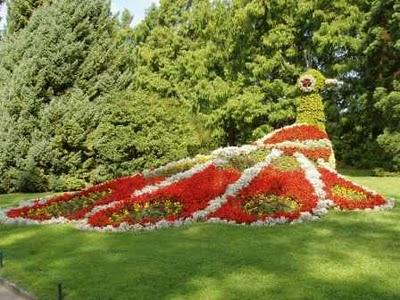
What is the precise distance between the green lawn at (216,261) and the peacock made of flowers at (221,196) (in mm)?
737

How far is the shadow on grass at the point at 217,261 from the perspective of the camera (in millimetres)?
9516

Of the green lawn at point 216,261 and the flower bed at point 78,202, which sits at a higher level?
the flower bed at point 78,202

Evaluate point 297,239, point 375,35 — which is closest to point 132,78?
A: point 375,35

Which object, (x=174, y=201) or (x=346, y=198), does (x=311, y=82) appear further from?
(x=174, y=201)

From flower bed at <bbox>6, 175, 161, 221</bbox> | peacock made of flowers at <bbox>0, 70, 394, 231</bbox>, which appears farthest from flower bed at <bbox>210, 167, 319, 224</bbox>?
flower bed at <bbox>6, 175, 161, 221</bbox>

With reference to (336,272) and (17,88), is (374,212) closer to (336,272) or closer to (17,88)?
(336,272)

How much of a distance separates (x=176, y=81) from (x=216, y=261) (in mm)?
39178

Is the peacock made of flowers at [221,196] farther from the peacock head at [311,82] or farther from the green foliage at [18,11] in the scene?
the green foliage at [18,11]

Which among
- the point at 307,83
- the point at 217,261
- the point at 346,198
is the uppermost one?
the point at 307,83

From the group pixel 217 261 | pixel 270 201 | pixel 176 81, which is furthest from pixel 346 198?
pixel 176 81

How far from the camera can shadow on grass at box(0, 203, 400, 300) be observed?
952 cm

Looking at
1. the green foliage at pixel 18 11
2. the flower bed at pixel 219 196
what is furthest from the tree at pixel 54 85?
the flower bed at pixel 219 196

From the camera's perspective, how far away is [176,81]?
49.5 metres

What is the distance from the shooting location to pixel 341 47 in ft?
134
